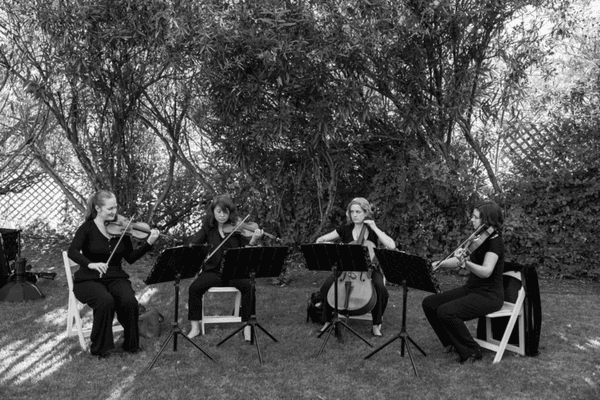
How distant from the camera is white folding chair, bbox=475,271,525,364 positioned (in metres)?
4.95

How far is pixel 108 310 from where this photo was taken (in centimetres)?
507

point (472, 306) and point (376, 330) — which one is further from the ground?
point (472, 306)

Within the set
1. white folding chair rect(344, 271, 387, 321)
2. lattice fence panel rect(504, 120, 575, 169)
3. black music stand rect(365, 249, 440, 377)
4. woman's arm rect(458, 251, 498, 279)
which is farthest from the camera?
lattice fence panel rect(504, 120, 575, 169)

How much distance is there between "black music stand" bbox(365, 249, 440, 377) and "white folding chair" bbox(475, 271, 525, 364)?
1.80ft

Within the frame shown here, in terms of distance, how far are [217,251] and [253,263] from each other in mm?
981

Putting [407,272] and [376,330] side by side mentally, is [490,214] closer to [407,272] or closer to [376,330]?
[407,272]

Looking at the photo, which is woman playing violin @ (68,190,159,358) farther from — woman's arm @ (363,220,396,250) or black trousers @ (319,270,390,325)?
woman's arm @ (363,220,396,250)

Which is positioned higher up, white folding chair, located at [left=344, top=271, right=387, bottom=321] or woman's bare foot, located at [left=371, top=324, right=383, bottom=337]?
white folding chair, located at [left=344, top=271, right=387, bottom=321]

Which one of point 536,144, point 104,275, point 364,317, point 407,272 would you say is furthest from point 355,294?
point 536,144

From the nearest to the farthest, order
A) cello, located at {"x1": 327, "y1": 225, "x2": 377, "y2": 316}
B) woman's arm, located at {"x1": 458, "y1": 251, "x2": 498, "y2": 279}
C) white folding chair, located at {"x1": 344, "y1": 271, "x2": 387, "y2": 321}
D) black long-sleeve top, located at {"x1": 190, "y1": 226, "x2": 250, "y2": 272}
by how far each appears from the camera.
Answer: woman's arm, located at {"x1": 458, "y1": 251, "x2": 498, "y2": 279}, cello, located at {"x1": 327, "y1": 225, "x2": 377, "y2": 316}, white folding chair, located at {"x1": 344, "y1": 271, "x2": 387, "y2": 321}, black long-sleeve top, located at {"x1": 190, "y1": 226, "x2": 250, "y2": 272}

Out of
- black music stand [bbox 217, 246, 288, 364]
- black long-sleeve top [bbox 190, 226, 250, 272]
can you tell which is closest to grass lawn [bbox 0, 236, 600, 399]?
black music stand [bbox 217, 246, 288, 364]

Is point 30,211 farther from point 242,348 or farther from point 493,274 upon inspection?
point 493,274

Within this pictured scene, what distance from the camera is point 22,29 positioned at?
8.32m

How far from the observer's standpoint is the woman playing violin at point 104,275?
509 cm
